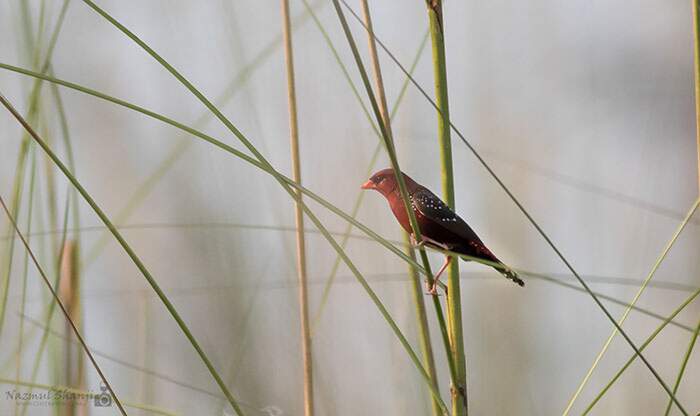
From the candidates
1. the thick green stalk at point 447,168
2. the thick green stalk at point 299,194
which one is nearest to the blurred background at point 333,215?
the thick green stalk at point 299,194

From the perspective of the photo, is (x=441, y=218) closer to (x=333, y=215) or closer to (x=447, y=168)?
(x=447, y=168)

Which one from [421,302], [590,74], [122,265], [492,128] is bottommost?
[421,302]

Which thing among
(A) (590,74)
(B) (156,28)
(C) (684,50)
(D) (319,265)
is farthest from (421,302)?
(C) (684,50)

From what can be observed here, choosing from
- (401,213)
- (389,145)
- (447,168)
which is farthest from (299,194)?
(389,145)

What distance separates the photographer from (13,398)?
0.91m

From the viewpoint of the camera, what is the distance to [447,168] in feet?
1.97

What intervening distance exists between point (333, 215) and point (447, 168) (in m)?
0.69

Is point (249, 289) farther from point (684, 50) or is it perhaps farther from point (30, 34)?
point (684, 50)

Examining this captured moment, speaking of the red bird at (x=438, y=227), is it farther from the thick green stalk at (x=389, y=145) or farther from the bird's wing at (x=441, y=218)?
the thick green stalk at (x=389, y=145)

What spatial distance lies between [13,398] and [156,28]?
2.05 feet

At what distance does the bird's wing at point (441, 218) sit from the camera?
2.44 feet

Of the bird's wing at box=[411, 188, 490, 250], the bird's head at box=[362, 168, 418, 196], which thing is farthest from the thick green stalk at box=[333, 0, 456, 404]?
the bird's head at box=[362, 168, 418, 196]

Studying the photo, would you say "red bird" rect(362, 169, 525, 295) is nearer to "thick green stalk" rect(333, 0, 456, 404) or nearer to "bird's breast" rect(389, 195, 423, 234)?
"bird's breast" rect(389, 195, 423, 234)

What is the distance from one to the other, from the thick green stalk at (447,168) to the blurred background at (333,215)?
40cm
